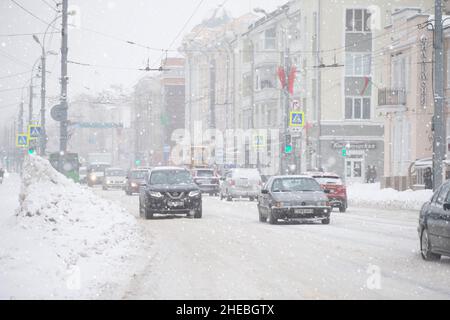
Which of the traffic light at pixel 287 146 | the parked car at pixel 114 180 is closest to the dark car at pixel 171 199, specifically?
the traffic light at pixel 287 146

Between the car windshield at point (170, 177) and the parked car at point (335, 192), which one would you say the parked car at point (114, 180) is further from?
the car windshield at point (170, 177)

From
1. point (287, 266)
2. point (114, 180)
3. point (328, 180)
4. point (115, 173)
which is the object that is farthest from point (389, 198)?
point (115, 173)

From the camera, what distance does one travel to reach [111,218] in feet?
68.4

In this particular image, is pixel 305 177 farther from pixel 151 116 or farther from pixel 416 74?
pixel 151 116

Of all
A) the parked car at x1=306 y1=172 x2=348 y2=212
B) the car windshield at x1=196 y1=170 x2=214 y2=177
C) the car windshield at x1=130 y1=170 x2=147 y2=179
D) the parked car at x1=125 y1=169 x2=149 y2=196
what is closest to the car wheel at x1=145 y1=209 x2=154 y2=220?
the parked car at x1=306 y1=172 x2=348 y2=212

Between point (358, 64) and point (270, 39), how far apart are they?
41.2 feet

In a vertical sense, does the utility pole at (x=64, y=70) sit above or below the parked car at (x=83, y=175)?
above

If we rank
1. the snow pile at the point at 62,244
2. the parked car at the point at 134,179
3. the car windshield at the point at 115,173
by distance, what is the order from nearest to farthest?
the snow pile at the point at 62,244 → the parked car at the point at 134,179 → the car windshield at the point at 115,173

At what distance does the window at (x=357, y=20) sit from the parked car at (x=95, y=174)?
917 inches

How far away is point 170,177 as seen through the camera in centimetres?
2955

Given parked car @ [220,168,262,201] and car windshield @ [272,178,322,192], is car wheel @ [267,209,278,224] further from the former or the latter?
parked car @ [220,168,262,201]

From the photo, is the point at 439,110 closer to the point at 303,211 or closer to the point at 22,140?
the point at 303,211

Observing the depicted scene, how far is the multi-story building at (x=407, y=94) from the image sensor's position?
48.6 meters

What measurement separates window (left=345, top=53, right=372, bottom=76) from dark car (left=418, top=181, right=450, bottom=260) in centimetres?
5149
